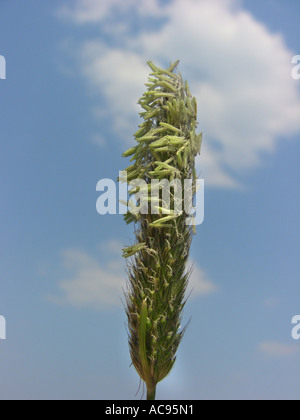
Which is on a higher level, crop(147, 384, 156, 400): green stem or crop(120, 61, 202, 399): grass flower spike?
crop(120, 61, 202, 399): grass flower spike

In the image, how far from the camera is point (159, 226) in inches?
208

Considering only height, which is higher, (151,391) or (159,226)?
(159,226)

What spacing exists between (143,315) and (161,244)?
2.94ft

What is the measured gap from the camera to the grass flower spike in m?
5.26

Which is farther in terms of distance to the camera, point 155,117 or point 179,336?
point 155,117

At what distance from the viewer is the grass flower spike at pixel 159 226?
5.26 meters

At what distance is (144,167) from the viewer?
571 centimetres

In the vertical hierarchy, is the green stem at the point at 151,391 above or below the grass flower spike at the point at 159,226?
below
